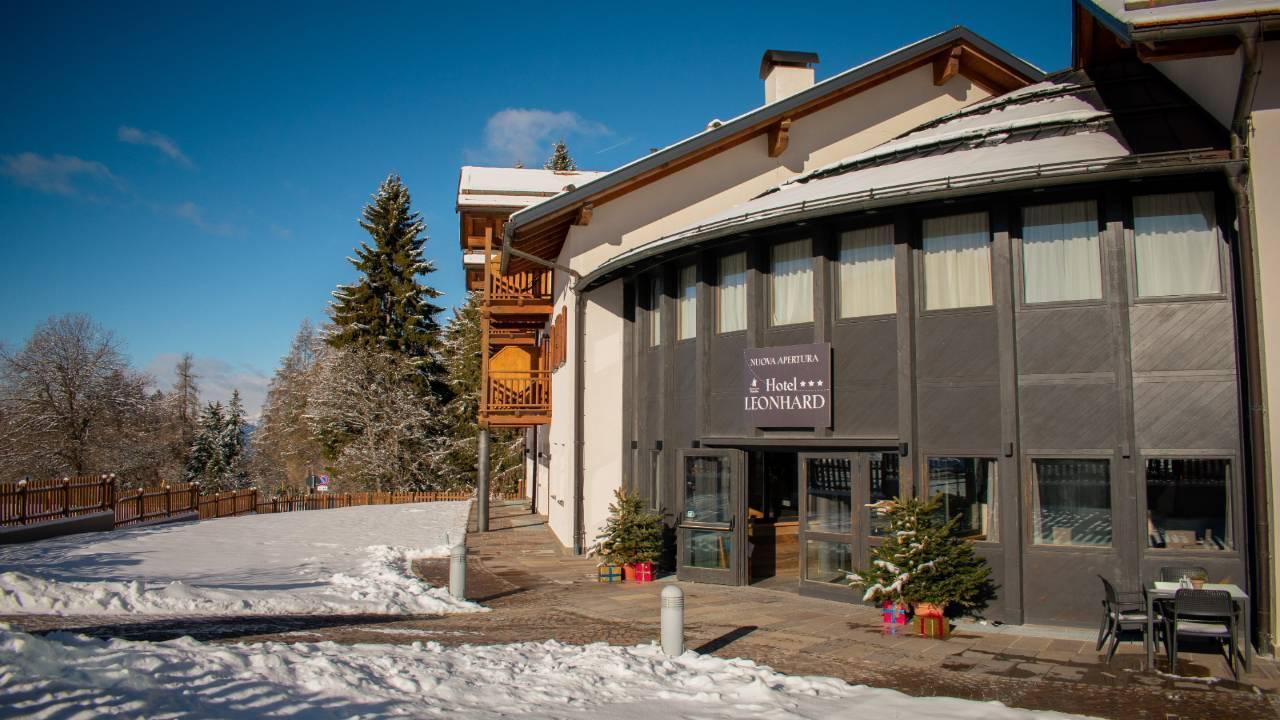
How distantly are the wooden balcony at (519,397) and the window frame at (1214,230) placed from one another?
15.6 meters

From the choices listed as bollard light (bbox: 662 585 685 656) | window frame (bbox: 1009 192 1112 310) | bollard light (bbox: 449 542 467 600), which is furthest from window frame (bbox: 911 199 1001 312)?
bollard light (bbox: 449 542 467 600)

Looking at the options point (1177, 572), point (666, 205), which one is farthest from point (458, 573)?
point (1177, 572)

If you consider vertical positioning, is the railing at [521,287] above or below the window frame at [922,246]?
above

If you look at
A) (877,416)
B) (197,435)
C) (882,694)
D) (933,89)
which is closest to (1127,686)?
(882,694)

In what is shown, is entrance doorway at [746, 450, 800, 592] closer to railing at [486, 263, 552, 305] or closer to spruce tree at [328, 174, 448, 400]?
railing at [486, 263, 552, 305]

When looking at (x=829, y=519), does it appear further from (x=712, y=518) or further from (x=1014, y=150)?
(x=1014, y=150)

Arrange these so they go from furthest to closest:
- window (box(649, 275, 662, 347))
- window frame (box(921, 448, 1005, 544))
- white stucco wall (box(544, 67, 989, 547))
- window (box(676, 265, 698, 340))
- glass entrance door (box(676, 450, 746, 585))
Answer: white stucco wall (box(544, 67, 989, 547)) → window (box(649, 275, 662, 347)) → window (box(676, 265, 698, 340)) → glass entrance door (box(676, 450, 746, 585)) → window frame (box(921, 448, 1005, 544))

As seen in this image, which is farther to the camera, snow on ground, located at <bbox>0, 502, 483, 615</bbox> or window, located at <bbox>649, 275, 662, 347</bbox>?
window, located at <bbox>649, 275, 662, 347</bbox>

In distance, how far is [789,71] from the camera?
1938 centimetres

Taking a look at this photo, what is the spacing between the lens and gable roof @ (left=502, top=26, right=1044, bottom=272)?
17078 millimetres

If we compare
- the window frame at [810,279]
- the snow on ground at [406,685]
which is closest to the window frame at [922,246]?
the window frame at [810,279]

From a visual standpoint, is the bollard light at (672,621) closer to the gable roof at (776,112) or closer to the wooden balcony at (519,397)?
the gable roof at (776,112)

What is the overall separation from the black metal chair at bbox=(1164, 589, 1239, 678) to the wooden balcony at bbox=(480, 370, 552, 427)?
1667 centimetres

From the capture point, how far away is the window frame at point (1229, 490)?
31.2 feet
